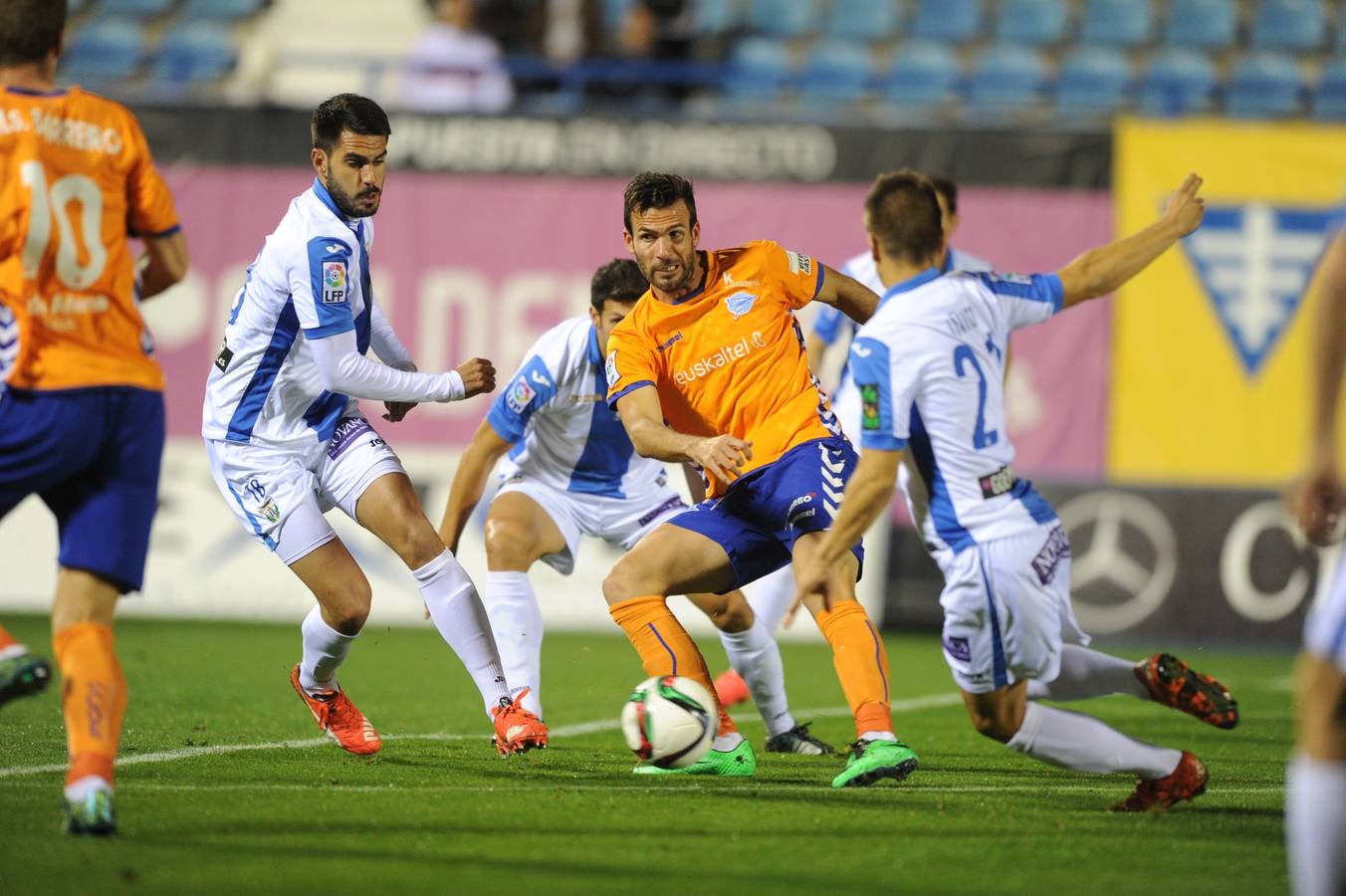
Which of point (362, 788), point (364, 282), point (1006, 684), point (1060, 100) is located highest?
point (1060, 100)

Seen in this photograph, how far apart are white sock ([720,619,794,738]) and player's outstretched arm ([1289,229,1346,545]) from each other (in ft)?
12.2

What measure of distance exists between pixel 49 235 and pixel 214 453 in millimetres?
2173

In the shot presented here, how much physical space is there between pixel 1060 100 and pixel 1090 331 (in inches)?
105

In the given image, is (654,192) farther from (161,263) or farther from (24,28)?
(24,28)

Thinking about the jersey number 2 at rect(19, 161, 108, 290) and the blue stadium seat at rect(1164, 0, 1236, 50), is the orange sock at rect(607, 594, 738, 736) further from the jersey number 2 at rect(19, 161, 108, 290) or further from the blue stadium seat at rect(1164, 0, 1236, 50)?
the blue stadium seat at rect(1164, 0, 1236, 50)

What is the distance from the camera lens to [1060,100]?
1633 centimetres

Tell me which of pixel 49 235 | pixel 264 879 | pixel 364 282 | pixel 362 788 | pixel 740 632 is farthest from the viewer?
pixel 740 632

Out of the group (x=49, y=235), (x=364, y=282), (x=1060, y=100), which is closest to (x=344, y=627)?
(x=364, y=282)

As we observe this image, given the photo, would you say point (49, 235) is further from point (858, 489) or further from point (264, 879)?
point (858, 489)

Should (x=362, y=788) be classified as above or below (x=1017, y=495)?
below

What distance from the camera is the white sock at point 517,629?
24.0 ft

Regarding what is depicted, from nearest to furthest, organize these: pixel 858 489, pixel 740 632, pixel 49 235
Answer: pixel 49 235
pixel 858 489
pixel 740 632

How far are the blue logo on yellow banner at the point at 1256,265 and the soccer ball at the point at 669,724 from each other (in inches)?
399

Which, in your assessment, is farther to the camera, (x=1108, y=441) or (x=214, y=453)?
(x=1108, y=441)
